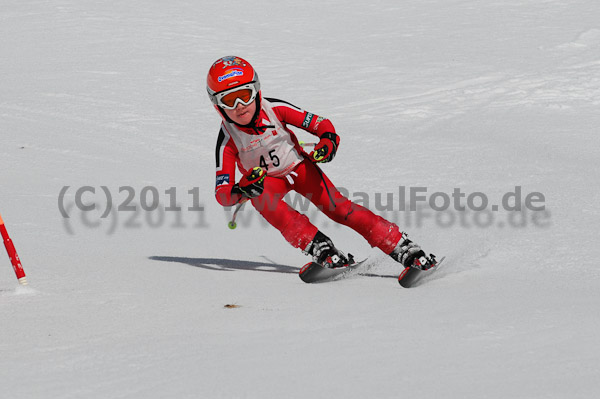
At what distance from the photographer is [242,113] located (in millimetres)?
5320

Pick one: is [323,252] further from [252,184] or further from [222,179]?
[222,179]

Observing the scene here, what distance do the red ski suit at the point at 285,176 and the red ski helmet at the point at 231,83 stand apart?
203mm

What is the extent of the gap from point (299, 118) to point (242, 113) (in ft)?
1.57

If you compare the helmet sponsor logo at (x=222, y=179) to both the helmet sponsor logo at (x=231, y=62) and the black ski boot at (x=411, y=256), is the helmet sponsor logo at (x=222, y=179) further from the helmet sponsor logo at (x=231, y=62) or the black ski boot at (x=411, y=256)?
the black ski boot at (x=411, y=256)

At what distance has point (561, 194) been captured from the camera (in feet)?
25.4

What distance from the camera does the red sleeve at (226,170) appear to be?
528 centimetres

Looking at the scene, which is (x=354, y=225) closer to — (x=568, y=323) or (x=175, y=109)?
(x=568, y=323)

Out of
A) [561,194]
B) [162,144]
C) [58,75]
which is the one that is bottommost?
[561,194]

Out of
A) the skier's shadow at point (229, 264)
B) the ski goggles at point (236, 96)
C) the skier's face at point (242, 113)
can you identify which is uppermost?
the ski goggles at point (236, 96)

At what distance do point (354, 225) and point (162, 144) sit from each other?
5.78m

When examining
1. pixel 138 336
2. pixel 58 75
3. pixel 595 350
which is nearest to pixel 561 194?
pixel 595 350

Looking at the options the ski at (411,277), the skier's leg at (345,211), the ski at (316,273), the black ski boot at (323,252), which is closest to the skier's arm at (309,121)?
the skier's leg at (345,211)

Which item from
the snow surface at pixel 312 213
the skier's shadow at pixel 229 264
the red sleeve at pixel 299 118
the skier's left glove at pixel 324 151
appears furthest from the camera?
the skier's shadow at pixel 229 264

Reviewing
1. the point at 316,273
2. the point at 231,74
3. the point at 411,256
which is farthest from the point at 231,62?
the point at 411,256
